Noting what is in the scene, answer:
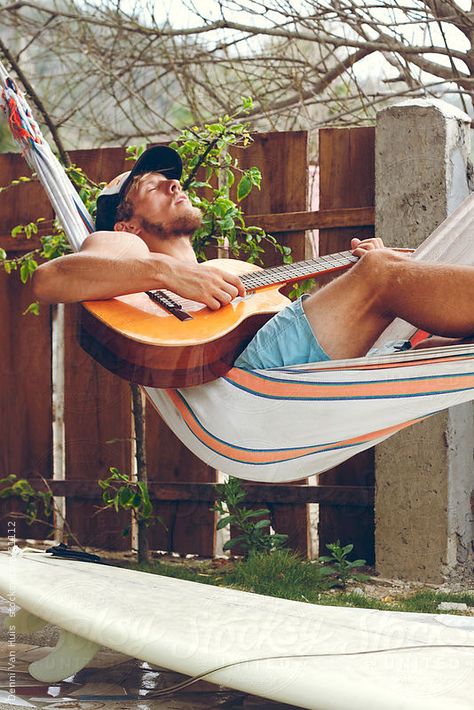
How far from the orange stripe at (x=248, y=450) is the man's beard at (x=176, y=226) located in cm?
→ 46

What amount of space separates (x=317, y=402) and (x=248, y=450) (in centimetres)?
21

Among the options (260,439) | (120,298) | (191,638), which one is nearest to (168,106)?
(120,298)

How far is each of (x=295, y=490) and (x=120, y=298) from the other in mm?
1463

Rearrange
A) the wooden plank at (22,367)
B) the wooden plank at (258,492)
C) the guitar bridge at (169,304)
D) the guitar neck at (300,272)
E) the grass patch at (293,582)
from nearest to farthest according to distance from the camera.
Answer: the guitar bridge at (169,304) < the guitar neck at (300,272) < the grass patch at (293,582) < the wooden plank at (258,492) < the wooden plank at (22,367)

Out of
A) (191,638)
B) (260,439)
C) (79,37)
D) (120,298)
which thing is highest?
(79,37)

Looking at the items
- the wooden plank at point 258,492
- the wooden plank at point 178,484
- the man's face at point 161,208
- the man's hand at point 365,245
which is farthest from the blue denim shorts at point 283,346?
the wooden plank at point 178,484

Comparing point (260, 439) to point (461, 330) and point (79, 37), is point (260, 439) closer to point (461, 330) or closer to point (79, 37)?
point (461, 330)

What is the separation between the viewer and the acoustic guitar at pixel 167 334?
229 centimetres

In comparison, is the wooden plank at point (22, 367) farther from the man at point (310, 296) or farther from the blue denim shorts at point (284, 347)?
the blue denim shorts at point (284, 347)

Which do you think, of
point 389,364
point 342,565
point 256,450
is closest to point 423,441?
point 342,565

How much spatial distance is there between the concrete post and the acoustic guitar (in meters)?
1.00

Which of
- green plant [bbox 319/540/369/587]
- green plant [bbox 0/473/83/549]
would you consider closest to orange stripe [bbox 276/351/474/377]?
green plant [bbox 319/540/369/587]

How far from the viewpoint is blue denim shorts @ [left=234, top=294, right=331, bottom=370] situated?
2346 mm

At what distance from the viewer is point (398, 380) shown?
202 cm
